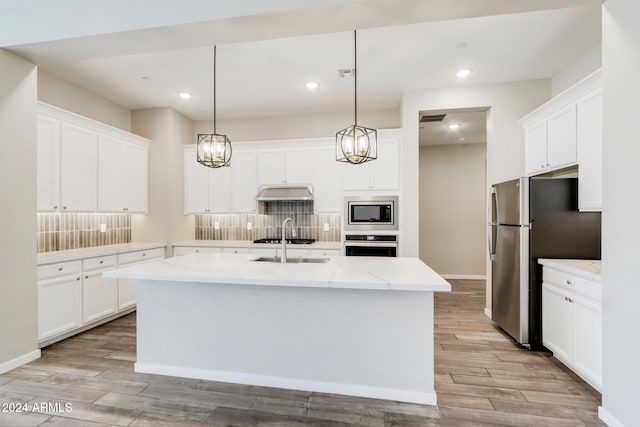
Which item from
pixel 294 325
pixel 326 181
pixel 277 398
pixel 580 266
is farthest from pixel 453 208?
pixel 277 398

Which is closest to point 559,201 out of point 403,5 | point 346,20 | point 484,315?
point 484,315

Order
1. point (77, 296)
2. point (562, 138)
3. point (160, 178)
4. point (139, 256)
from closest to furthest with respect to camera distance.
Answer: point (562, 138) → point (77, 296) → point (139, 256) → point (160, 178)

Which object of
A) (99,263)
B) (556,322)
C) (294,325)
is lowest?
(556,322)

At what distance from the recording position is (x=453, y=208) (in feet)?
21.3

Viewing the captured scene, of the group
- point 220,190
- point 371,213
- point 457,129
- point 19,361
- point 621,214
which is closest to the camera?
point 621,214

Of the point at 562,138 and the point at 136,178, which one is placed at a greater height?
the point at 562,138

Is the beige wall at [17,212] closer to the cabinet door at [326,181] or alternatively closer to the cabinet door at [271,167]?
the cabinet door at [271,167]

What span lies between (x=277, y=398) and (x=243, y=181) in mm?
3314

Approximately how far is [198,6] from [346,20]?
102cm

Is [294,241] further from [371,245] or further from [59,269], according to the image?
[59,269]

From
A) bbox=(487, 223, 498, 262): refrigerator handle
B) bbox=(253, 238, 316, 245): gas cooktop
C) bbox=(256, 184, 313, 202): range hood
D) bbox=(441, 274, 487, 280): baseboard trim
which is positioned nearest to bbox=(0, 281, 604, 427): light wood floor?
bbox=(487, 223, 498, 262): refrigerator handle

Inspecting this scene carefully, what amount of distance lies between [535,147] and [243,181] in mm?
3819

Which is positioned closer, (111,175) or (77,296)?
(77,296)

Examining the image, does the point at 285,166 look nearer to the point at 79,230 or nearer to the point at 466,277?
the point at 79,230
